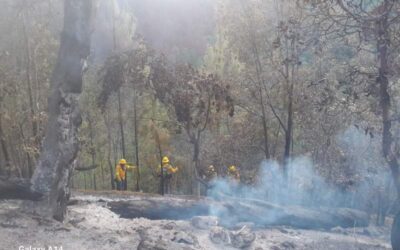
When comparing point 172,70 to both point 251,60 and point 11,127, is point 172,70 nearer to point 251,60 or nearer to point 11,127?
point 251,60

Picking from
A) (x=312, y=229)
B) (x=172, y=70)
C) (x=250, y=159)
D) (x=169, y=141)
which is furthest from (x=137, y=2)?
(x=312, y=229)

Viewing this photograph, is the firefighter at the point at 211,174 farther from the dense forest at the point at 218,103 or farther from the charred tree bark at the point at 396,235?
the charred tree bark at the point at 396,235

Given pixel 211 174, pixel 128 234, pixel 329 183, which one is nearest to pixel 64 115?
pixel 128 234

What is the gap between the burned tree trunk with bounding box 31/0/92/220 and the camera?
8.70m

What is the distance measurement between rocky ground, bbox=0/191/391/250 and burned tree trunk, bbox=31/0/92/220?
53 cm

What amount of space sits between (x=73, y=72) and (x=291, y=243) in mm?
5751

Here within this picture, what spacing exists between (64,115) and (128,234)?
2.56 meters

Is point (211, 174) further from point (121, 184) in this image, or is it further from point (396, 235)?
point (396, 235)

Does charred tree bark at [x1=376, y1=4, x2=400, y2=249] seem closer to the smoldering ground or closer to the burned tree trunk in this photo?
the burned tree trunk

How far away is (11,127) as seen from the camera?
22.9m

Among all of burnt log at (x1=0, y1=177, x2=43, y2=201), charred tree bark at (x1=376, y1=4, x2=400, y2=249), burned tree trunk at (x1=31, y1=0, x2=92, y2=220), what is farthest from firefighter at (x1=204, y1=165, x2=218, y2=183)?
charred tree bark at (x1=376, y1=4, x2=400, y2=249)

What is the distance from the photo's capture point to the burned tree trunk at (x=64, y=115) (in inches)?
343

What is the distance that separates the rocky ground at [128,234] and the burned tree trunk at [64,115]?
531 millimetres

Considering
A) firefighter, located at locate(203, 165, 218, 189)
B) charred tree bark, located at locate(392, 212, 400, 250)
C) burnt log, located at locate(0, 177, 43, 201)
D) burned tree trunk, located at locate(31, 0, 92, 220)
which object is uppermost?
burned tree trunk, located at locate(31, 0, 92, 220)
